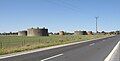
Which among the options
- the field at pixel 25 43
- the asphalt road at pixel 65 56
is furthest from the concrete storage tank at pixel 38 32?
the asphalt road at pixel 65 56

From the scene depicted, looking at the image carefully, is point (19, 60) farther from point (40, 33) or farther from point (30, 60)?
point (40, 33)

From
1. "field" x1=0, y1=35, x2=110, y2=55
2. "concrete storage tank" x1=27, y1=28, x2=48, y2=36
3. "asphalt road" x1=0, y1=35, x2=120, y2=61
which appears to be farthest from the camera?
"concrete storage tank" x1=27, y1=28, x2=48, y2=36

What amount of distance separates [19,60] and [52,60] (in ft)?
5.91

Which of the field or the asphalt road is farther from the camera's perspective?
the field

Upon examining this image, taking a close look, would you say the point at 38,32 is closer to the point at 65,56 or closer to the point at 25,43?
the point at 25,43

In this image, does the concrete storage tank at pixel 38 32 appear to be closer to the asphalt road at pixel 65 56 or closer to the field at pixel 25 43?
the field at pixel 25 43

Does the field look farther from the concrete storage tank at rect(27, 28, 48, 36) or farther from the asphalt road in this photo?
the concrete storage tank at rect(27, 28, 48, 36)

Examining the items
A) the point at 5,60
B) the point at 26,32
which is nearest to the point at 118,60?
the point at 5,60

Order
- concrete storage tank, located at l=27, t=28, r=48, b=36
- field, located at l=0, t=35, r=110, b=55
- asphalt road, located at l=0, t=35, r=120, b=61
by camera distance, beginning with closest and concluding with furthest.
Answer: asphalt road, located at l=0, t=35, r=120, b=61 < field, located at l=0, t=35, r=110, b=55 < concrete storage tank, located at l=27, t=28, r=48, b=36

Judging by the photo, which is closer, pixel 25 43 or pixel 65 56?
pixel 65 56

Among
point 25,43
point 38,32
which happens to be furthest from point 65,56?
point 38,32

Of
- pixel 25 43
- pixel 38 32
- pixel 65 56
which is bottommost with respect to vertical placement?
pixel 25 43

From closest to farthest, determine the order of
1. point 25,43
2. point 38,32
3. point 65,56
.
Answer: point 65,56 → point 25,43 → point 38,32

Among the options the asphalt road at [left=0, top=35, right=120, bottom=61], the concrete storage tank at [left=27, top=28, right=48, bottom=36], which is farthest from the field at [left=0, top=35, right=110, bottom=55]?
the concrete storage tank at [left=27, top=28, right=48, bottom=36]
